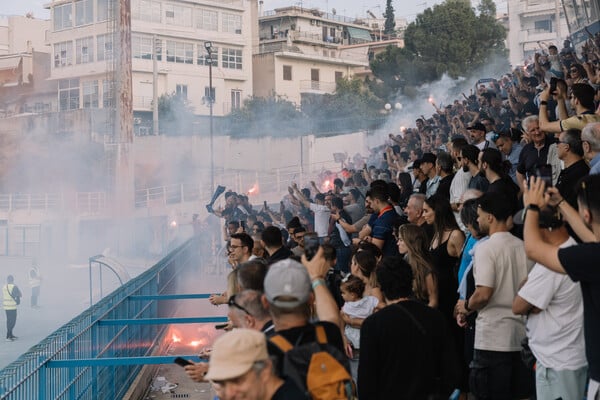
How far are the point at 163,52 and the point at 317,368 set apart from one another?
173 ft

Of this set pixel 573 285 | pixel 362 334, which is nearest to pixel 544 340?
pixel 573 285

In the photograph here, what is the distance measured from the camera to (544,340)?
4.51m

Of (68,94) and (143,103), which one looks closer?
(143,103)

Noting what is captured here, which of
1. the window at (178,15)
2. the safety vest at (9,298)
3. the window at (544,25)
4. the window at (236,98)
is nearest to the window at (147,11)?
the window at (178,15)

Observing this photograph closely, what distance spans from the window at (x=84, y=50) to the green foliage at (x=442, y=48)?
808 inches

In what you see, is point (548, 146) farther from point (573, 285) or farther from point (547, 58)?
point (547, 58)

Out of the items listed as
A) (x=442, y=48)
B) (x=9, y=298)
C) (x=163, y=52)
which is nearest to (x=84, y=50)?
(x=163, y=52)

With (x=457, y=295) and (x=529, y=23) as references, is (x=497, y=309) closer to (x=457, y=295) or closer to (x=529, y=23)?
(x=457, y=295)

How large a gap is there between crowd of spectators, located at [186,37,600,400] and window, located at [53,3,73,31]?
55838mm

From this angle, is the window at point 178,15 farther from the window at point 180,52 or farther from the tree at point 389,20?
the tree at point 389,20

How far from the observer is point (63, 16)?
201ft

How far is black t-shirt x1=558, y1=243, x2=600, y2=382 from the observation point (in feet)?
11.6

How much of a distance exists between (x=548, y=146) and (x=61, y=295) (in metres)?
31.5

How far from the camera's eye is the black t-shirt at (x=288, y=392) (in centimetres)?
320
